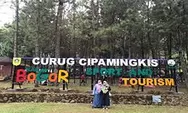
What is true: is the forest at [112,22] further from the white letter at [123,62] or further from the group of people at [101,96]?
the group of people at [101,96]

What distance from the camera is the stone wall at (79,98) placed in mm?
15875

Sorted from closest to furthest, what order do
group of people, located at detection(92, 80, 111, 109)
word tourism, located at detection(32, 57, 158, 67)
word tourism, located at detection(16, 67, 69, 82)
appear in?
group of people, located at detection(92, 80, 111, 109) < word tourism, located at detection(32, 57, 158, 67) < word tourism, located at detection(16, 67, 69, 82)

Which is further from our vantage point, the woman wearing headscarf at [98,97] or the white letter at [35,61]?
the white letter at [35,61]

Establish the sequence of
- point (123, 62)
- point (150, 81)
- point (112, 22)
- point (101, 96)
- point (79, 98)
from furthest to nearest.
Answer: point (112, 22) < point (123, 62) < point (150, 81) < point (79, 98) < point (101, 96)

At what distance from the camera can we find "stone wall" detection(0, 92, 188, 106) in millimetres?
15875

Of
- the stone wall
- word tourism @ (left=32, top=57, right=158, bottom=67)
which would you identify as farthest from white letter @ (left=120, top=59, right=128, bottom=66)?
the stone wall

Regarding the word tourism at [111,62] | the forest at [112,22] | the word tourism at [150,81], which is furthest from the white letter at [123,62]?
the forest at [112,22]

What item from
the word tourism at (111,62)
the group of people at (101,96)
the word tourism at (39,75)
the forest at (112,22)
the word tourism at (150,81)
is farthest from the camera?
the forest at (112,22)

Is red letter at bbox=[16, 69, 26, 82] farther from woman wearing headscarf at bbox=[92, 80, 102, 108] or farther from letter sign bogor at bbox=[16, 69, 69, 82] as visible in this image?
woman wearing headscarf at bbox=[92, 80, 102, 108]

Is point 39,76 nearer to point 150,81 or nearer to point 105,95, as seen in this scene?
point 105,95

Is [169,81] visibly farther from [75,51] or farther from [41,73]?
[75,51]

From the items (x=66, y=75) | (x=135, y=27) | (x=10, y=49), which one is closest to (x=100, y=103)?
(x=66, y=75)

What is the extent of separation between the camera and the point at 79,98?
16.0 metres

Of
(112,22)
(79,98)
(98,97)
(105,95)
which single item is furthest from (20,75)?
(112,22)
